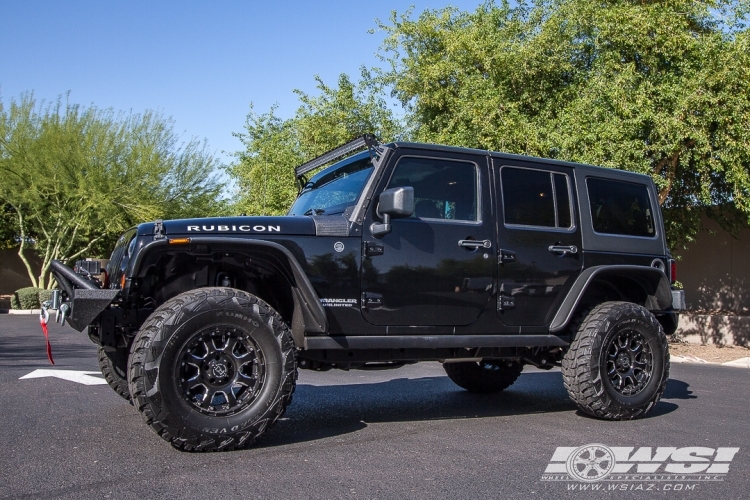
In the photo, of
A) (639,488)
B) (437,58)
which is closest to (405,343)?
(639,488)

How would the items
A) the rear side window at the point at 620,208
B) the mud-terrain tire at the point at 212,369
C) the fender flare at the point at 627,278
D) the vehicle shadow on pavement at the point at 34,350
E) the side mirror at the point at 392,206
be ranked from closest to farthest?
the mud-terrain tire at the point at 212,369, the side mirror at the point at 392,206, the fender flare at the point at 627,278, the rear side window at the point at 620,208, the vehicle shadow on pavement at the point at 34,350

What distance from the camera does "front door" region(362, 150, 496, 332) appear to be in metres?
5.32

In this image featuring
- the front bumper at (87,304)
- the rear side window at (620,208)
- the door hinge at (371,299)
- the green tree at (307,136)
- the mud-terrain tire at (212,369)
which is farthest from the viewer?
the green tree at (307,136)

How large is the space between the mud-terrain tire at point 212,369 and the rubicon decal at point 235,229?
0.39 meters

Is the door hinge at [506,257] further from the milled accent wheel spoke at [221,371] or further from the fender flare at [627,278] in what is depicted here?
the milled accent wheel spoke at [221,371]

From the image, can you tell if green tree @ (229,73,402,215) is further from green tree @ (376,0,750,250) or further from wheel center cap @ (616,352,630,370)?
wheel center cap @ (616,352,630,370)

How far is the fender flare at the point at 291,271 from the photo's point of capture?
4.71 meters

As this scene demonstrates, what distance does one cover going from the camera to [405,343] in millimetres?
5348

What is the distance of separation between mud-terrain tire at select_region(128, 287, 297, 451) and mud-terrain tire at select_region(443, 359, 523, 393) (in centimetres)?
311

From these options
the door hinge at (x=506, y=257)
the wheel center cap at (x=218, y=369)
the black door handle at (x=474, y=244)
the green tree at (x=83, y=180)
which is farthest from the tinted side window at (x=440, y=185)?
the green tree at (x=83, y=180)

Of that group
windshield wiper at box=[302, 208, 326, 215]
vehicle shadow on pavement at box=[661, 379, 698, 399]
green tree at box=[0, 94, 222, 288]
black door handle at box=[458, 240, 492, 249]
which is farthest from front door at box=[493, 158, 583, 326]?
green tree at box=[0, 94, 222, 288]

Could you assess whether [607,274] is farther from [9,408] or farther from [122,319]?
[9,408]

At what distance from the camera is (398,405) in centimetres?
671

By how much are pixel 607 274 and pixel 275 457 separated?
3.35 meters
